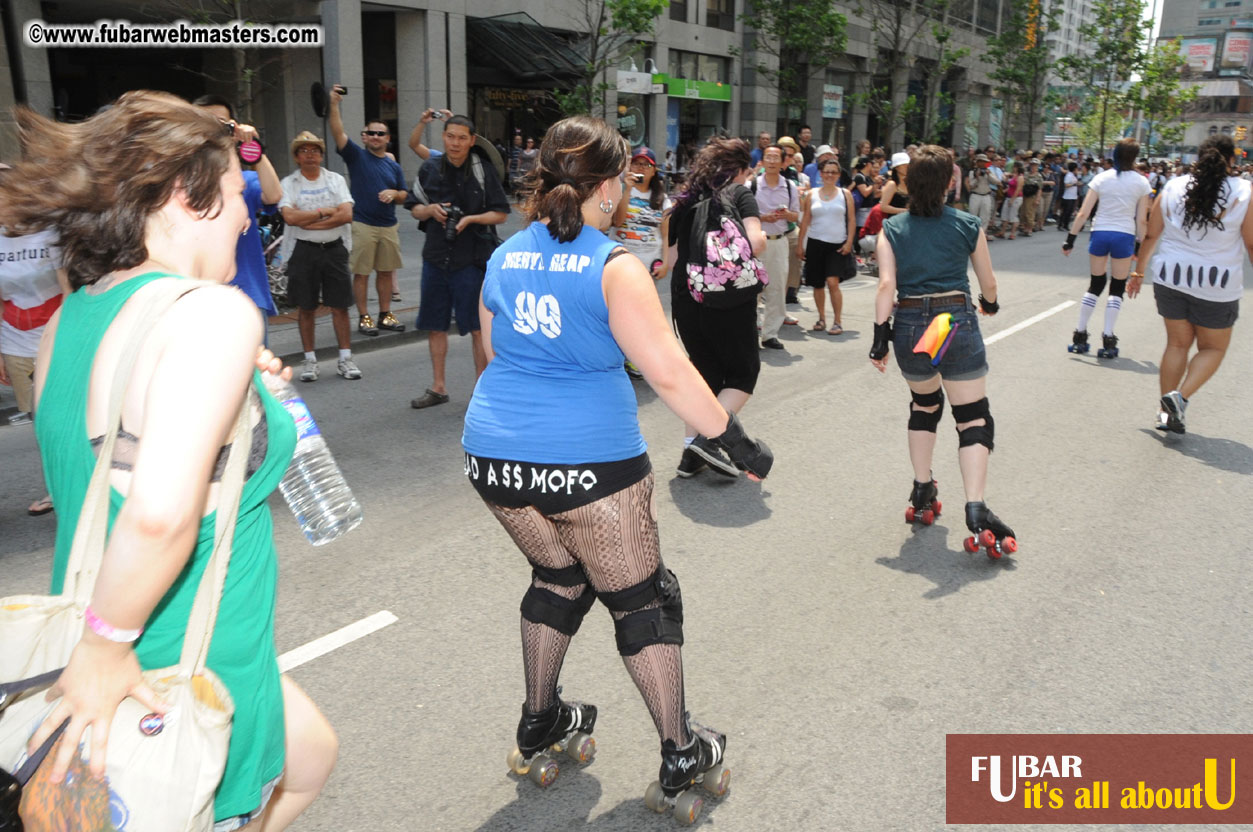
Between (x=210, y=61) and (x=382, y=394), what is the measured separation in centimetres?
1672

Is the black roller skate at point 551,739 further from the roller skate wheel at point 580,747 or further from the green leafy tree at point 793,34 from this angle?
the green leafy tree at point 793,34

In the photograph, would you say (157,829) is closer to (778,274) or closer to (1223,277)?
(1223,277)

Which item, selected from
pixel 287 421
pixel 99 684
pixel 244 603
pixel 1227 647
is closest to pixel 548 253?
pixel 287 421

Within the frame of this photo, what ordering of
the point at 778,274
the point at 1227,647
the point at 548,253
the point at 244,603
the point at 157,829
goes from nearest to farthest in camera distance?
the point at 157,829 → the point at 244,603 → the point at 548,253 → the point at 1227,647 → the point at 778,274

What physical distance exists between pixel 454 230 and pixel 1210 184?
5.00 meters

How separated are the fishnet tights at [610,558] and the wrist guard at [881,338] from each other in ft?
7.82

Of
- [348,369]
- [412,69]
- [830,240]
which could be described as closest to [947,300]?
[348,369]

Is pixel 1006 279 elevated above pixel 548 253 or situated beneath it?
situated beneath

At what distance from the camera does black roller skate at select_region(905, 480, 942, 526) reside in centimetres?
502

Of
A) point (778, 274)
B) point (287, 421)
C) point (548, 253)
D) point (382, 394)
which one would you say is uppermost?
point (548, 253)

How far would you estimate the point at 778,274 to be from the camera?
947 centimetres

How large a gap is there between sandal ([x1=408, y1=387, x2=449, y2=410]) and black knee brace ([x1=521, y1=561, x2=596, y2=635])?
4534 millimetres

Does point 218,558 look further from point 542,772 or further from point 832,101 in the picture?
point 832,101

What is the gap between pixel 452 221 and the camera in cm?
700
